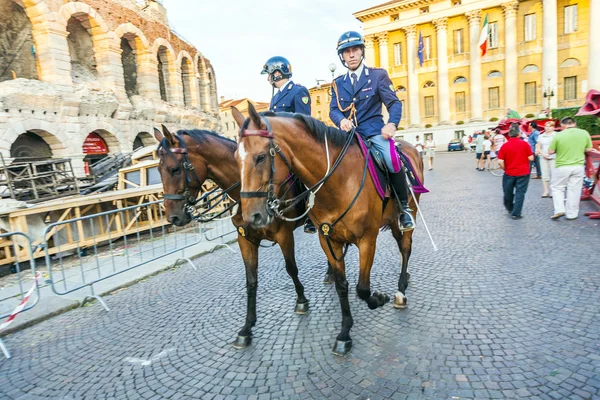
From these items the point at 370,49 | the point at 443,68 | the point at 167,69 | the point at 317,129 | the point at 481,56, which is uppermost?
the point at 370,49

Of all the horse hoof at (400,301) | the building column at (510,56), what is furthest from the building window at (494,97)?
the horse hoof at (400,301)

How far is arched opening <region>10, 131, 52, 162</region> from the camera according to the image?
49.0 feet

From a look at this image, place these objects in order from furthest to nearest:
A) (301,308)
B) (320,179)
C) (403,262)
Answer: (403,262)
(301,308)
(320,179)

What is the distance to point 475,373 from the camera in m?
2.71

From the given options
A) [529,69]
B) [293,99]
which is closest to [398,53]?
[529,69]

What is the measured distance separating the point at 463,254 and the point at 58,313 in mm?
6105

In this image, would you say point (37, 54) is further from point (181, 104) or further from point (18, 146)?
point (181, 104)

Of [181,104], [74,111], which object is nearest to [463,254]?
[74,111]

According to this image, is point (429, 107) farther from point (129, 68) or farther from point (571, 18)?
point (129, 68)

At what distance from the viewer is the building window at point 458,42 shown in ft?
140

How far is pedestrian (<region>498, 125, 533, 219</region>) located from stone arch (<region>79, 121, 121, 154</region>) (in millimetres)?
17673

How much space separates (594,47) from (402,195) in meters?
45.8

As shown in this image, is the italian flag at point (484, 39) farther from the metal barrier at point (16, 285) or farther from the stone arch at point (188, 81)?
the metal barrier at point (16, 285)

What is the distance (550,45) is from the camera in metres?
37.5
